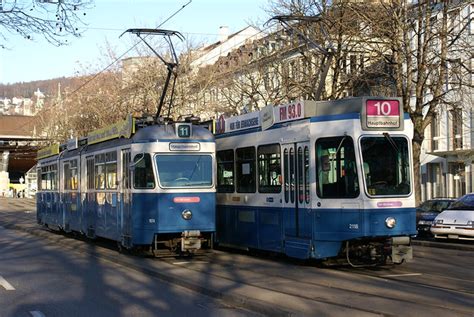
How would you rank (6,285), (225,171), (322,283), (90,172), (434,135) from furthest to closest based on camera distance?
(434,135) → (90,172) → (225,171) → (6,285) → (322,283)

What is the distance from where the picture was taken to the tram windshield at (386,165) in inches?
556

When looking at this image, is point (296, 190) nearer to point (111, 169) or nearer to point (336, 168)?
point (336, 168)

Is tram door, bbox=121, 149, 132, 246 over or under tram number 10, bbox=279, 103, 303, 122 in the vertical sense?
under

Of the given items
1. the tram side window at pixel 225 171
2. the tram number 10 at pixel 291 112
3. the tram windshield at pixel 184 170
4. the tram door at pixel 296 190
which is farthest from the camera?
the tram side window at pixel 225 171

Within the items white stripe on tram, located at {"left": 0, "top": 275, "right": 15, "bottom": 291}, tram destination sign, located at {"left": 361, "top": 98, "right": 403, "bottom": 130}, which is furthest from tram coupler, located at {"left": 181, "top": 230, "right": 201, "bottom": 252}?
tram destination sign, located at {"left": 361, "top": 98, "right": 403, "bottom": 130}

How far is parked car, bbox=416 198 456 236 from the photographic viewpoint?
24.4 metres

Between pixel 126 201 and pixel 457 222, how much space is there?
34.4ft

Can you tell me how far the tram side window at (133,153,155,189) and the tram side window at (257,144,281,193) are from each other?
2.58 metres

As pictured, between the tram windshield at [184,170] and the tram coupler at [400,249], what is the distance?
5053 millimetres

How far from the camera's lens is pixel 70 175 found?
24.5 metres

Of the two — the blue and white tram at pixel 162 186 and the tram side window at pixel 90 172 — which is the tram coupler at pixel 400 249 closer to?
the blue and white tram at pixel 162 186

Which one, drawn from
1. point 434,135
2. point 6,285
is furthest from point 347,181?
point 434,135

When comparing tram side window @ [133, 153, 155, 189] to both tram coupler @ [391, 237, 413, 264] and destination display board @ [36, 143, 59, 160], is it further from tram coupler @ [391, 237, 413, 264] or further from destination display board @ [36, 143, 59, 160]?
destination display board @ [36, 143, 59, 160]

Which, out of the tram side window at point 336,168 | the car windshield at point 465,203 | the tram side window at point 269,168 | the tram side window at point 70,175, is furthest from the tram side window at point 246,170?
the car windshield at point 465,203
